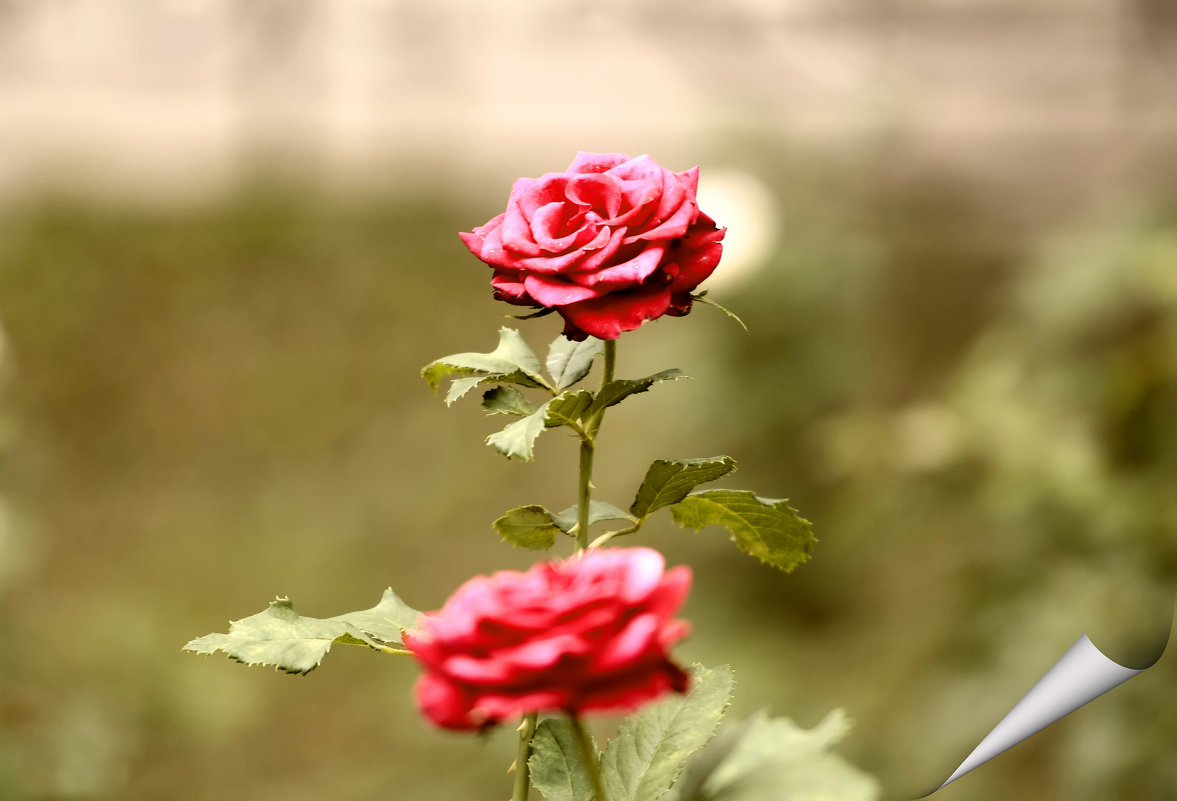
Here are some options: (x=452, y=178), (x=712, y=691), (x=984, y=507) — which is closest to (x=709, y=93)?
(x=452, y=178)

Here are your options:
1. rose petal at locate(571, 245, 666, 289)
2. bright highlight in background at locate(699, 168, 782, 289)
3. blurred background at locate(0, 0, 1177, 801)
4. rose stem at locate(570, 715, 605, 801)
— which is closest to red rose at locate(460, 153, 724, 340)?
rose petal at locate(571, 245, 666, 289)

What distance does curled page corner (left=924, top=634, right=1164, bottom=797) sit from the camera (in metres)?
0.26

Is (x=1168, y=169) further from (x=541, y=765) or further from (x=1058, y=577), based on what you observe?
(x=541, y=765)

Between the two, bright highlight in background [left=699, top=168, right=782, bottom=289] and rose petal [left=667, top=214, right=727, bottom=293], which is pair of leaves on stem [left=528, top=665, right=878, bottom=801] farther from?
bright highlight in background [left=699, top=168, right=782, bottom=289]

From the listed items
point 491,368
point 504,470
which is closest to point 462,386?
point 491,368

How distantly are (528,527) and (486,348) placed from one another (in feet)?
6.34

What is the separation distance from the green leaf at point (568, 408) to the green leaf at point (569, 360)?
0.11 ft

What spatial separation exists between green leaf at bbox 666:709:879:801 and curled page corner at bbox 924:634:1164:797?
0.05 m

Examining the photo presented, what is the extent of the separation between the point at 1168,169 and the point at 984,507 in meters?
0.83

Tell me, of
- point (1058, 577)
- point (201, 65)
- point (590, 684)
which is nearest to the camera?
point (590, 684)

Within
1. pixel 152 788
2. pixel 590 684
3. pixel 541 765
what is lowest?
pixel 152 788

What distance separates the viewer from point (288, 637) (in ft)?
1.09

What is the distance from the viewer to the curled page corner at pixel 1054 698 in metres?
0.26

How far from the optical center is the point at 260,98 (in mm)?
2270
